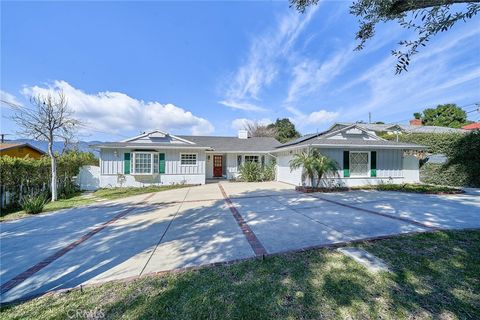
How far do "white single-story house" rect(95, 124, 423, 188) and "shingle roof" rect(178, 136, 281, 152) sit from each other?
3.25m

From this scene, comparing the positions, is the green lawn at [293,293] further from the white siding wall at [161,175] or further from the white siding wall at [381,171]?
the white siding wall at [161,175]

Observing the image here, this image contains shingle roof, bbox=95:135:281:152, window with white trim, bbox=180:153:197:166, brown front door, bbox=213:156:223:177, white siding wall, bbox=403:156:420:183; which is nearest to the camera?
white siding wall, bbox=403:156:420:183

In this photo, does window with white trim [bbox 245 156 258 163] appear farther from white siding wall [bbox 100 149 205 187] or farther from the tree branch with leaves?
the tree branch with leaves

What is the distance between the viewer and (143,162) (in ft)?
46.1

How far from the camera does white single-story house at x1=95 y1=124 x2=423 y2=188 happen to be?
12.6 m

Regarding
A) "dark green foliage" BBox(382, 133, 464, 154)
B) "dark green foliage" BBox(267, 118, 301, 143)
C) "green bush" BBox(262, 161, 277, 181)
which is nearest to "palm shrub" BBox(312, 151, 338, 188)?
"green bush" BBox(262, 161, 277, 181)

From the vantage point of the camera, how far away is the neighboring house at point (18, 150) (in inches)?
612

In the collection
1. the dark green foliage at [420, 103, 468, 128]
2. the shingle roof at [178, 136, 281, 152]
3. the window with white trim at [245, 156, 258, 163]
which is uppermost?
the dark green foliage at [420, 103, 468, 128]

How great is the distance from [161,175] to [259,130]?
28442 mm

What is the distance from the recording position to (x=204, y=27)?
9.12 meters

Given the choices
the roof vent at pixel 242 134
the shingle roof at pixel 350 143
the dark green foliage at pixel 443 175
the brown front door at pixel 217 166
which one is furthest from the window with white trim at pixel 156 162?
the dark green foliage at pixel 443 175

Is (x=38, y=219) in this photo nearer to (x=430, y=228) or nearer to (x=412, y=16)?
(x=412, y=16)

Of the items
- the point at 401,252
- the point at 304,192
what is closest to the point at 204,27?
the point at 304,192

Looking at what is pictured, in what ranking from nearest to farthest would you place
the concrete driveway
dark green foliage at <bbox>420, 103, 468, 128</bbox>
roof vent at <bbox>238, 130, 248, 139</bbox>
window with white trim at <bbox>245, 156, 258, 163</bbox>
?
the concrete driveway
window with white trim at <bbox>245, 156, 258, 163</bbox>
roof vent at <bbox>238, 130, 248, 139</bbox>
dark green foliage at <bbox>420, 103, 468, 128</bbox>
